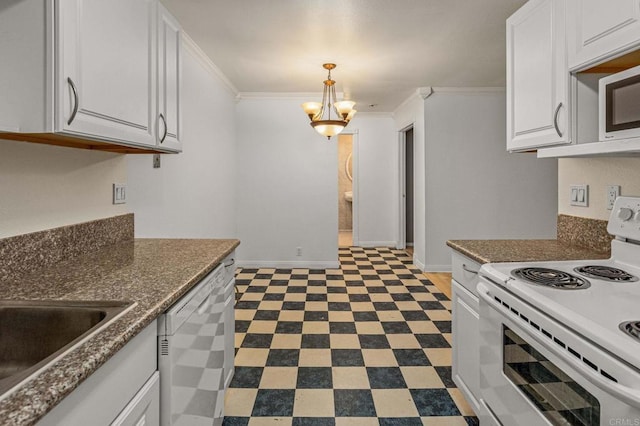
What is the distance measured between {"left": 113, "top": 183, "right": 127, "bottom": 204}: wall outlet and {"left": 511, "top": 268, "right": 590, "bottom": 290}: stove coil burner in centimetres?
205

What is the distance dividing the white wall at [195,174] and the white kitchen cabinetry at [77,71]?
2.84ft

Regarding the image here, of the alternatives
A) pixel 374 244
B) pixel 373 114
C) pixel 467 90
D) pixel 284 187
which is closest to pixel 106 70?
pixel 284 187

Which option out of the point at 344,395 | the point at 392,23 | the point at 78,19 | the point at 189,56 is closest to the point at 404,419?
the point at 344,395

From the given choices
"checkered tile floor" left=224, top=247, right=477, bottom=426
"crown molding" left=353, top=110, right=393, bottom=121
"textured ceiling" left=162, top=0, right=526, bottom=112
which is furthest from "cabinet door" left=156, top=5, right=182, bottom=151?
"crown molding" left=353, top=110, right=393, bottom=121

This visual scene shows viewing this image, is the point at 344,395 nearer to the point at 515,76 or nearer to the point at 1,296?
the point at 1,296

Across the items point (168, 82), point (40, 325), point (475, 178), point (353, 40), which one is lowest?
point (40, 325)

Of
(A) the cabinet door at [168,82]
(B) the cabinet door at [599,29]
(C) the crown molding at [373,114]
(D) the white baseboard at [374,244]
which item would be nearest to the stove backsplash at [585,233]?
(B) the cabinet door at [599,29]

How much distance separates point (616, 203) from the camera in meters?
1.70

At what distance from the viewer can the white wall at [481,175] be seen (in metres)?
→ 4.84

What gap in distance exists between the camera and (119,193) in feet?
7.13

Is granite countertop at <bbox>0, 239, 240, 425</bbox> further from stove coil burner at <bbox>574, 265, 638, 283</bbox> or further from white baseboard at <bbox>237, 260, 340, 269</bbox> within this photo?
white baseboard at <bbox>237, 260, 340, 269</bbox>

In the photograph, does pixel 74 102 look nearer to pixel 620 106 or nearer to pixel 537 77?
pixel 620 106

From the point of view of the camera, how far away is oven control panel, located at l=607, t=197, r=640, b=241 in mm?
1570

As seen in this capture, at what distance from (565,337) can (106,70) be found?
1720 mm
